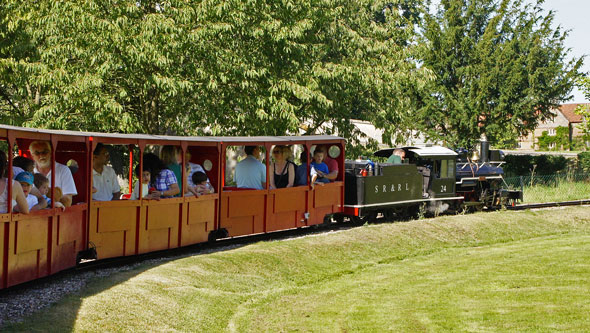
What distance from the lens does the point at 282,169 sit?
16.2 metres

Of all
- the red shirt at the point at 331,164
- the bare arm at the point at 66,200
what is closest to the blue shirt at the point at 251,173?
the red shirt at the point at 331,164

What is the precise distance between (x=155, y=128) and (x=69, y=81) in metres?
3.44

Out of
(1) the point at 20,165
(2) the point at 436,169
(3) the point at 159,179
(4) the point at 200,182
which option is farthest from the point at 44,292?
(2) the point at 436,169

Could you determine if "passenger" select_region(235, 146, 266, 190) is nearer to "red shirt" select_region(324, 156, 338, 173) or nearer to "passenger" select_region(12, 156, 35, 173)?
"red shirt" select_region(324, 156, 338, 173)

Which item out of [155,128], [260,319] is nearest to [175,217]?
[260,319]

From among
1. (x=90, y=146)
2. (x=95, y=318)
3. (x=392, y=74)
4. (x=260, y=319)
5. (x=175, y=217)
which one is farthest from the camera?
(x=392, y=74)

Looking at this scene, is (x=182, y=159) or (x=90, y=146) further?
(x=182, y=159)

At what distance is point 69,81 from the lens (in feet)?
61.3

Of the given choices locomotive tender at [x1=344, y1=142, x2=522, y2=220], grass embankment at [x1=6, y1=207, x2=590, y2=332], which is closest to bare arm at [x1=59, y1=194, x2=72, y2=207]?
grass embankment at [x1=6, y1=207, x2=590, y2=332]

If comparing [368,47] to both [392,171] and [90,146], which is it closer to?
[392,171]

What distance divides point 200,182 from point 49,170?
12.1ft

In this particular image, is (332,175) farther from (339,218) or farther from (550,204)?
(550,204)

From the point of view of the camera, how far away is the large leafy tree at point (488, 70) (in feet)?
123

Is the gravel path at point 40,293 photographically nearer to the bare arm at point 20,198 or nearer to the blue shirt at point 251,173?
the bare arm at point 20,198
